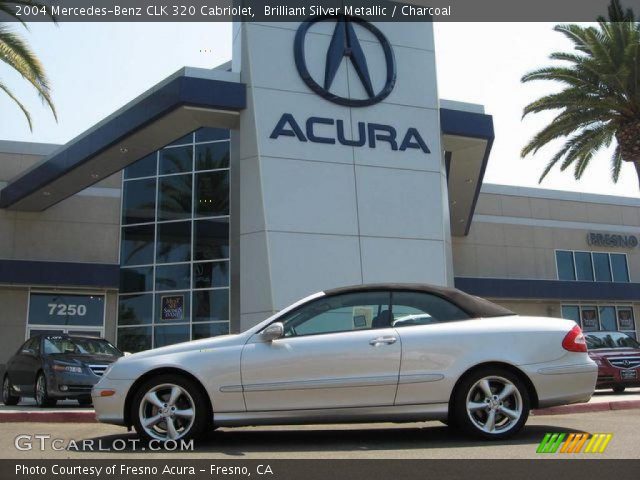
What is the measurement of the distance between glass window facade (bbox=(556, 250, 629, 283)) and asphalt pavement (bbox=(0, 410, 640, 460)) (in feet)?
75.3

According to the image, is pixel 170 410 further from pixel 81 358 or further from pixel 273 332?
pixel 81 358

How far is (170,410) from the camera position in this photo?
229 inches

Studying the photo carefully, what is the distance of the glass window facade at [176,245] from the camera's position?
70.5ft

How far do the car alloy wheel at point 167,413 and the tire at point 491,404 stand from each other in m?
2.36

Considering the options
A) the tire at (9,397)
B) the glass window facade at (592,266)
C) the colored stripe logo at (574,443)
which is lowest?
the colored stripe logo at (574,443)

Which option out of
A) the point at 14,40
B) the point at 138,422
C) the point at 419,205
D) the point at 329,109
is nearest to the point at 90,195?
the point at 14,40

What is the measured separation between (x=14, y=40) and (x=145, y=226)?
8.95 metres

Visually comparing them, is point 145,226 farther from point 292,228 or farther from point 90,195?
point 292,228

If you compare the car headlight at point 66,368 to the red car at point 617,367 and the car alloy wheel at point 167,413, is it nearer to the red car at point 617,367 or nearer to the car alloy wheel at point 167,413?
the car alloy wheel at point 167,413

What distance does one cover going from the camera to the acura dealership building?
14508 millimetres

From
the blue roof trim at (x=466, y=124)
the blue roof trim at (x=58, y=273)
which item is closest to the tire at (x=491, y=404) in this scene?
the blue roof trim at (x=466, y=124)

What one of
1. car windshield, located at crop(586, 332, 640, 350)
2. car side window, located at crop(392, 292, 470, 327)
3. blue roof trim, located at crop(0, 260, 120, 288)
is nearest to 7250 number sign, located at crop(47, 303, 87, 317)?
blue roof trim, located at crop(0, 260, 120, 288)

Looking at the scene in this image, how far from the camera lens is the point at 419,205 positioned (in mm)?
15562

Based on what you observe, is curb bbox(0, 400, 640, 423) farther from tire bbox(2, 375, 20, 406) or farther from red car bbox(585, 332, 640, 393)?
red car bbox(585, 332, 640, 393)
